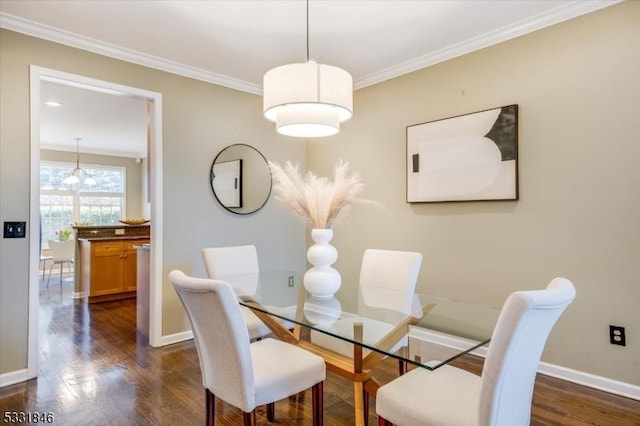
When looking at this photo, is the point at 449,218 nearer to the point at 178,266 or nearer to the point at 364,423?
the point at 364,423

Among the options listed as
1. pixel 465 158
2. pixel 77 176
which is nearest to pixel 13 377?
pixel 465 158

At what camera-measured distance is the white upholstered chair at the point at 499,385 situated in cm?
111

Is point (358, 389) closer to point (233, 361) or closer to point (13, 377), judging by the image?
point (233, 361)

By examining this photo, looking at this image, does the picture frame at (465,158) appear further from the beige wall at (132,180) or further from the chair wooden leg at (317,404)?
the beige wall at (132,180)

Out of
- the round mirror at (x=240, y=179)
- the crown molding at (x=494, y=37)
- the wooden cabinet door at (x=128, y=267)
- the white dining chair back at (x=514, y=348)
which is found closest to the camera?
the white dining chair back at (x=514, y=348)

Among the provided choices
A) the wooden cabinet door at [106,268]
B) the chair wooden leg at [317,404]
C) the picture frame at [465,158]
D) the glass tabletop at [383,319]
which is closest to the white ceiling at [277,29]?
the picture frame at [465,158]

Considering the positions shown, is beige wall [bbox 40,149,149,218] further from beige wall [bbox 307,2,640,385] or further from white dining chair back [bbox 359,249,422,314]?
white dining chair back [bbox 359,249,422,314]

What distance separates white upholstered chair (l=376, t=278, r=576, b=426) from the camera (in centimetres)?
111

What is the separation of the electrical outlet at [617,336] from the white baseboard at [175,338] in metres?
3.20

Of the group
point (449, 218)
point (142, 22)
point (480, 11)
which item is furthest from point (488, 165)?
point (142, 22)

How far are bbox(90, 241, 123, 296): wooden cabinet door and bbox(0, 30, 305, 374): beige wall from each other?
2.17 metres

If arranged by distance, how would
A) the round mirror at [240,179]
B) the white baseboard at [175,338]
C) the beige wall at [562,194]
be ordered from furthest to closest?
1. the round mirror at [240,179]
2. the white baseboard at [175,338]
3. the beige wall at [562,194]

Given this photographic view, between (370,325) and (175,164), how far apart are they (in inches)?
94.9

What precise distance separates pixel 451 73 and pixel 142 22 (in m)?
2.36
